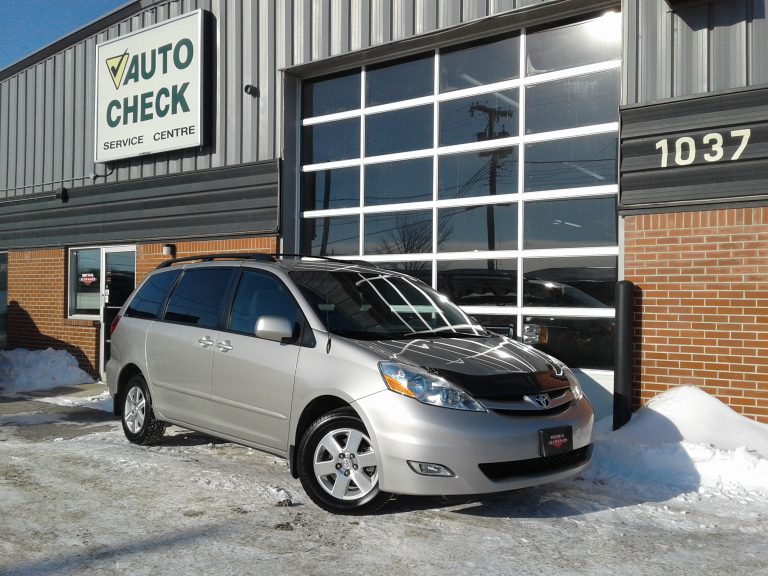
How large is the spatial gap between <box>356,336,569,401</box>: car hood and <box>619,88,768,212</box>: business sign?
8.17 ft

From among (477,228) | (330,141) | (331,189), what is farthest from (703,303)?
(330,141)

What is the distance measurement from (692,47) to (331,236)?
508 centimetres

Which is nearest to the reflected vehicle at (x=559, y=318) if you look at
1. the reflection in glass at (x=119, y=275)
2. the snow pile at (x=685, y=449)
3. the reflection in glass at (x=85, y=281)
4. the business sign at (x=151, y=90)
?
the snow pile at (x=685, y=449)

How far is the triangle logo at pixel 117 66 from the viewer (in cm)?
1196

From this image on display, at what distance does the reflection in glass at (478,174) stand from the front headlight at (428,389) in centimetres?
417

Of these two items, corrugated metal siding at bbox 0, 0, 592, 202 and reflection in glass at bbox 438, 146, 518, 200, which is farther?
corrugated metal siding at bbox 0, 0, 592, 202

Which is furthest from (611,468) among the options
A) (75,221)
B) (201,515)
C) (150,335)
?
(75,221)

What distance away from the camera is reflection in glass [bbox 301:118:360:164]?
32.8 ft

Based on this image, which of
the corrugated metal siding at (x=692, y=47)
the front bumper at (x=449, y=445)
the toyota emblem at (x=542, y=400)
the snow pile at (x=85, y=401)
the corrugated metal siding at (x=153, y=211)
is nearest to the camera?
the front bumper at (x=449, y=445)

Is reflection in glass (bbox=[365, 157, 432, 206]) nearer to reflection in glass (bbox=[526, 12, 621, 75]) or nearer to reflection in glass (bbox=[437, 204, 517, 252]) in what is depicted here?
reflection in glass (bbox=[437, 204, 517, 252])

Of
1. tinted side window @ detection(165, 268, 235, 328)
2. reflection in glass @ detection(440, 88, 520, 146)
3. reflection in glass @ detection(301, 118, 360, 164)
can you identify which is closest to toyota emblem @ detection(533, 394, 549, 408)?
tinted side window @ detection(165, 268, 235, 328)

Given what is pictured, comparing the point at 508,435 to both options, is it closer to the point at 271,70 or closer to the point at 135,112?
the point at 271,70

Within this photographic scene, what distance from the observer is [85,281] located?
42.2ft

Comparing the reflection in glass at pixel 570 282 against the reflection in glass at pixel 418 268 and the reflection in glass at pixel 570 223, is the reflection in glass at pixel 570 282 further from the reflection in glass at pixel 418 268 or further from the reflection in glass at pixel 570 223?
the reflection in glass at pixel 418 268
